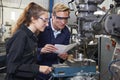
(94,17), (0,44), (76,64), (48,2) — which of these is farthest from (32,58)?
(48,2)

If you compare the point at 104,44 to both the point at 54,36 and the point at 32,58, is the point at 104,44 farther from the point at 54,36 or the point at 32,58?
the point at 32,58

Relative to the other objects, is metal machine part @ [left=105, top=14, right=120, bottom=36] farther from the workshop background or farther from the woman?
the woman

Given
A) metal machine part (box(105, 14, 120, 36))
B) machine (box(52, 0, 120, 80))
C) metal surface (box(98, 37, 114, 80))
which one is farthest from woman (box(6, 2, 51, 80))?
metal surface (box(98, 37, 114, 80))

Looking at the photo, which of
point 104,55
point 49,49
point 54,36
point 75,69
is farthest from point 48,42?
point 104,55

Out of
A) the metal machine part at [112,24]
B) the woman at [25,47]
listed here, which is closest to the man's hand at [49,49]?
the woman at [25,47]

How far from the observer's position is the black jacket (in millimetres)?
1444

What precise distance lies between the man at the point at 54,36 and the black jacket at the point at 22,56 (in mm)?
421

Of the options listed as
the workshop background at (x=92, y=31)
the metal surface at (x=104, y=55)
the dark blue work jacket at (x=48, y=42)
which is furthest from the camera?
the metal surface at (x=104, y=55)

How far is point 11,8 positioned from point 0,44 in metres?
1.27

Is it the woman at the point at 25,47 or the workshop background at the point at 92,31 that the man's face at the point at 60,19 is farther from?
the woman at the point at 25,47

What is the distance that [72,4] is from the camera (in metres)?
1.86

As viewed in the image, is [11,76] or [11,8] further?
[11,8]

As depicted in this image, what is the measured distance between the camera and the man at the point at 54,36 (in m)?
1.97

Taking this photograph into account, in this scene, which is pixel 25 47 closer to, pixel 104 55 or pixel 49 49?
pixel 49 49
